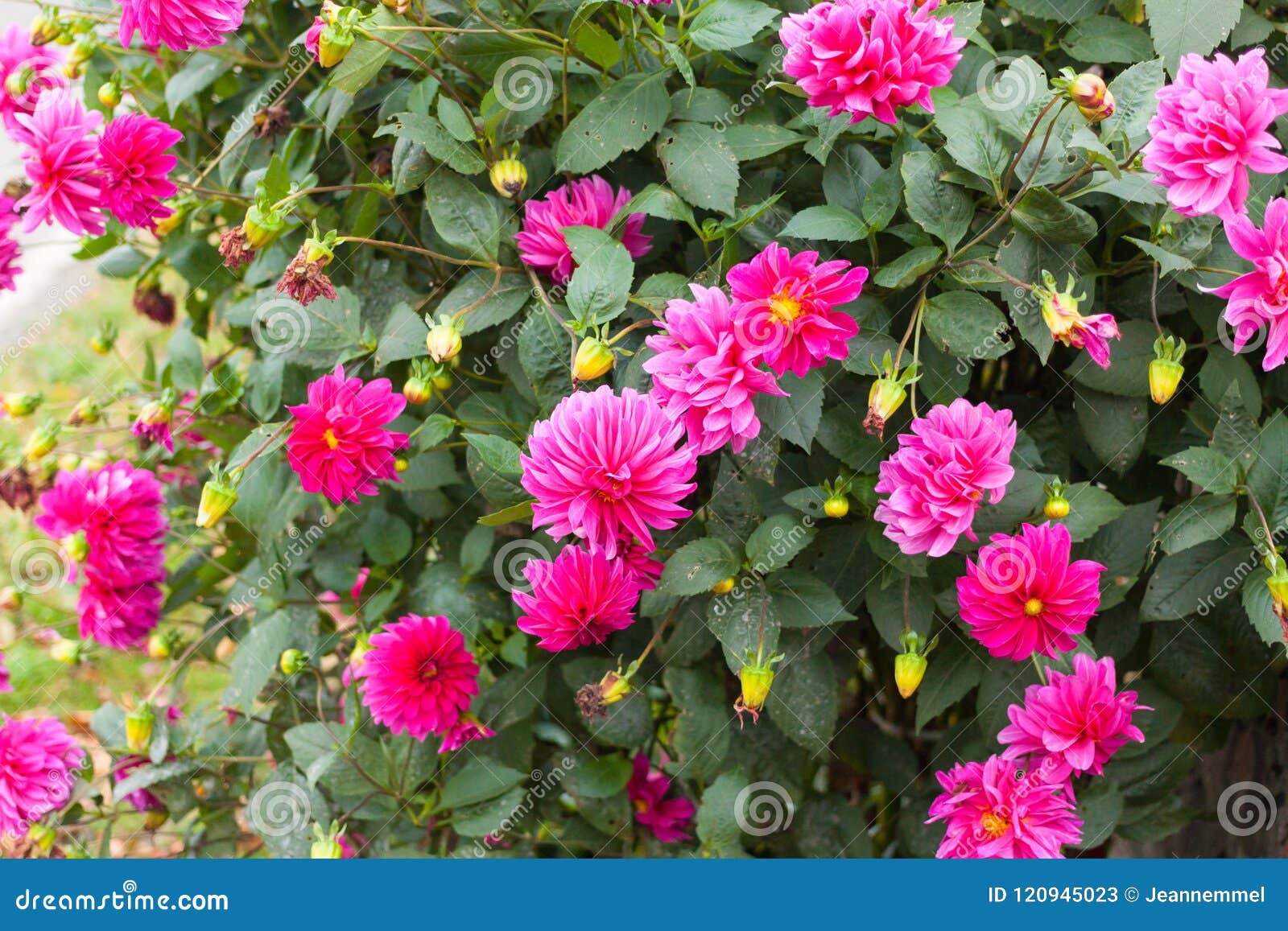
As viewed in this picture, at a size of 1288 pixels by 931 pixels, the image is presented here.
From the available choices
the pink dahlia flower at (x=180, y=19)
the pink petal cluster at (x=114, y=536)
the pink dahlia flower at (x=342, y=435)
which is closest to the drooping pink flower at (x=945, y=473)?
the pink dahlia flower at (x=342, y=435)

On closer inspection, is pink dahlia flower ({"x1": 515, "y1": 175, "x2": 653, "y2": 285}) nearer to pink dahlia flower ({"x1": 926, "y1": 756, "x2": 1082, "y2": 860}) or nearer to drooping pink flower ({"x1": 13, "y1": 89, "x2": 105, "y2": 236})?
drooping pink flower ({"x1": 13, "y1": 89, "x2": 105, "y2": 236})

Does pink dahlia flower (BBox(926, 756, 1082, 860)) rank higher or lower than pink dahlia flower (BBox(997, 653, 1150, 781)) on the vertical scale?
lower

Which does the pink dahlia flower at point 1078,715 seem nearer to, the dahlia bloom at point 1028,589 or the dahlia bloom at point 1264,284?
the dahlia bloom at point 1028,589

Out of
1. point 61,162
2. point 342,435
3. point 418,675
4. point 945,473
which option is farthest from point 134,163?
point 945,473

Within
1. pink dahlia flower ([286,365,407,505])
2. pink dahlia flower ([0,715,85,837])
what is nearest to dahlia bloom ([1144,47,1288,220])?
pink dahlia flower ([286,365,407,505])

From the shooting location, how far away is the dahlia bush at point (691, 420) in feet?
2.71

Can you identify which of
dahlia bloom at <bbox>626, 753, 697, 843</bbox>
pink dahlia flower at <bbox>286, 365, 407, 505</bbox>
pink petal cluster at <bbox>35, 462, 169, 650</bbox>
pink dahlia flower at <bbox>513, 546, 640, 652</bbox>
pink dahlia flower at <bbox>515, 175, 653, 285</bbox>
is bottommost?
dahlia bloom at <bbox>626, 753, 697, 843</bbox>

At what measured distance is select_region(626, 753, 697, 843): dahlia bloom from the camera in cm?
122

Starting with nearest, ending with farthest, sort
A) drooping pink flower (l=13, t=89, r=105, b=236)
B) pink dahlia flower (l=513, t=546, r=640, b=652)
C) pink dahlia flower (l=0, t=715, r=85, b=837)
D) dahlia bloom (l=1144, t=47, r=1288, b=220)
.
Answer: dahlia bloom (l=1144, t=47, r=1288, b=220)
pink dahlia flower (l=513, t=546, r=640, b=652)
drooping pink flower (l=13, t=89, r=105, b=236)
pink dahlia flower (l=0, t=715, r=85, b=837)

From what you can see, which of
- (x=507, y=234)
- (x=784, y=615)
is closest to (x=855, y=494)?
(x=784, y=615)

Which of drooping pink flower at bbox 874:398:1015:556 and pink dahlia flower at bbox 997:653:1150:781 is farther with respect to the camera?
pink dahlia flower at bbox 997:653:1150:781

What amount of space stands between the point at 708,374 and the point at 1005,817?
437mm

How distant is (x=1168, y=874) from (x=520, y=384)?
0.70 metres

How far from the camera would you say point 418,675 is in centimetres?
102
